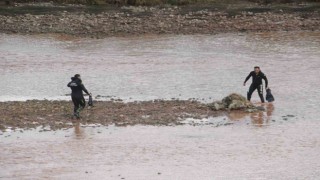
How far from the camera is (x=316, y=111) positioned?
92.0 ft

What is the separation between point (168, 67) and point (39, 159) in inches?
801

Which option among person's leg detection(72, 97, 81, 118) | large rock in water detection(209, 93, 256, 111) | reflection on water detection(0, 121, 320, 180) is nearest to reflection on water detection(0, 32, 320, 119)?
large rock in water detection(209, 93, 256, 111)

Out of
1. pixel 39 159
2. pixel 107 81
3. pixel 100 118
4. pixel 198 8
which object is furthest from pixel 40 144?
pixel 198 8

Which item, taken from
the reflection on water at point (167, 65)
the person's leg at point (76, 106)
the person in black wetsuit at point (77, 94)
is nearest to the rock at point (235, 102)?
the reflection on water at point (167, 65)

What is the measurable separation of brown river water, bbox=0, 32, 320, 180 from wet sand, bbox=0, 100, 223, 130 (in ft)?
2.53

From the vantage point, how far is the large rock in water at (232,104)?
91.8 ft

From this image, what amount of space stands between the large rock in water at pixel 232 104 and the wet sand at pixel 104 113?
Result: 1.04ft

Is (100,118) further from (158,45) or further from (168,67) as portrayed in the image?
(158,45)

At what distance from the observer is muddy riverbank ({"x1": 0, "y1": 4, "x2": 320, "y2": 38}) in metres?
55.3

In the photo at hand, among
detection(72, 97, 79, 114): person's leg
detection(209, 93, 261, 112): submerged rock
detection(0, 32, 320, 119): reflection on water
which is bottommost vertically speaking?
detection(0, 32, 320, 119): reflection on water

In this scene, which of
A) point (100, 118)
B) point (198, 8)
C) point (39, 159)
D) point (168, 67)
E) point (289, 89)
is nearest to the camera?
point (39, 159)

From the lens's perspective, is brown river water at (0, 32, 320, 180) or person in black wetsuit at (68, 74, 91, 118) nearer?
brown river water at (0, 32, 320, 180)

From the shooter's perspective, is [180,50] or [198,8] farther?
[198,8]

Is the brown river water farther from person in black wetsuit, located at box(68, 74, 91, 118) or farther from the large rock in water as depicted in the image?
person in black wetsuit, located at box(68, 74, 91, 118)
